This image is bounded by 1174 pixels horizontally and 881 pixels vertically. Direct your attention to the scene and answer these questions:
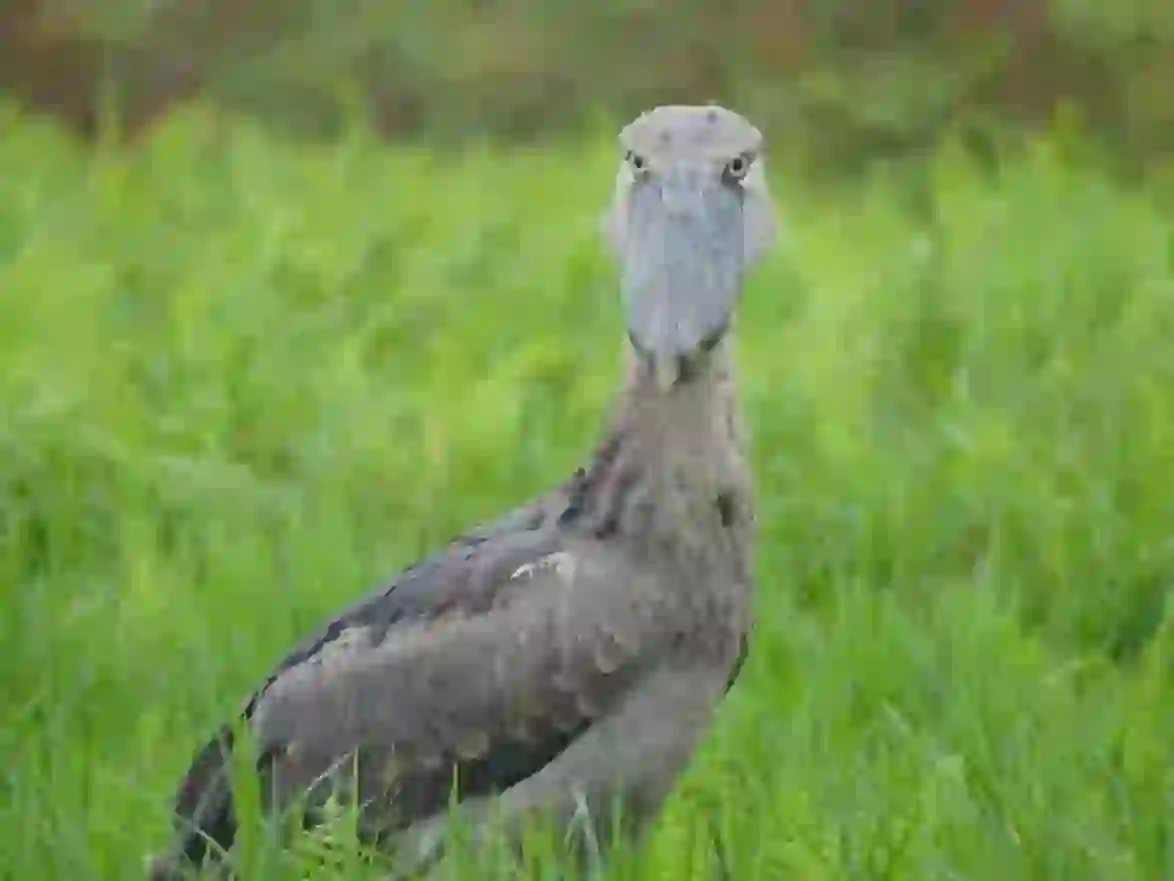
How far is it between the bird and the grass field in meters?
0.15

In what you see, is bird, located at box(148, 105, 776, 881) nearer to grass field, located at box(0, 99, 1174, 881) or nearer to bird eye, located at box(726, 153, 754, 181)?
bird eye, located at box(726, 153, 754, 181)

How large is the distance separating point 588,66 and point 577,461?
4.78 meters

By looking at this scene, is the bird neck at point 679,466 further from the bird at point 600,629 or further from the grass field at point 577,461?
the grass field at point 577,461

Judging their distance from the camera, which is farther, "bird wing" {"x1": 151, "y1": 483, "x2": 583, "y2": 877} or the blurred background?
the blurred background

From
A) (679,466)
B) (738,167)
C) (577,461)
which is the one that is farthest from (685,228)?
(577,461)

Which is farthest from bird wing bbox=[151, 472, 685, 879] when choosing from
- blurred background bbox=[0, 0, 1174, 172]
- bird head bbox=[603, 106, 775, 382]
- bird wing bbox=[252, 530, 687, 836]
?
blurred background bbox=[0, 0, 1174, 172]

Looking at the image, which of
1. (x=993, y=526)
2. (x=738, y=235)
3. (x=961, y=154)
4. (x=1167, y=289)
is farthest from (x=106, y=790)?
(x=961, y=154)

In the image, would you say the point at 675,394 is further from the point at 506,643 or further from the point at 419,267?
the point at 419,267

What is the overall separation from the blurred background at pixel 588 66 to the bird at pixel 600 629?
583 cm

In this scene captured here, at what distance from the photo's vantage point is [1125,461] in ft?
14.1

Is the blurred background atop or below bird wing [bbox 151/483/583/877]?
atop

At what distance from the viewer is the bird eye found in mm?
2625

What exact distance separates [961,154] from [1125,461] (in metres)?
3.73

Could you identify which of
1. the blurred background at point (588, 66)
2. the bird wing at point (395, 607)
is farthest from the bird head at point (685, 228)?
the blurred background at point (588, 66)
